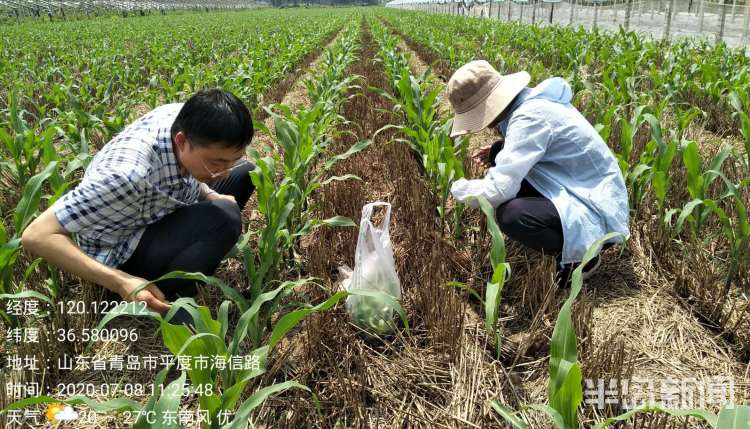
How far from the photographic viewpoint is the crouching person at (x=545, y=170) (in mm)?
2078

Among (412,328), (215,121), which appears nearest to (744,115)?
(412,328)

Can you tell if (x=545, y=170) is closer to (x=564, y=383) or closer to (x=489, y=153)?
(x=489, y=153)

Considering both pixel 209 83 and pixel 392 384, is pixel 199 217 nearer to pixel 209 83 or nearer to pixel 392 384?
pixel 392 384

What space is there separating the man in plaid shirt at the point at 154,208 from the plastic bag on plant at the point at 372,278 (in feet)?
1.94

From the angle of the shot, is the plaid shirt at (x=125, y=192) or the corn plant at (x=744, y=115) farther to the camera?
the corn plant at (x=744, y=115)

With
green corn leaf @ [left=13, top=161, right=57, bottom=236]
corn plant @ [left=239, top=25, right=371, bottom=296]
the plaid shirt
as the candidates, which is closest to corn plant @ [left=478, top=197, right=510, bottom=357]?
corn plant @ [left=239, top=25, right=371, bottom=296]

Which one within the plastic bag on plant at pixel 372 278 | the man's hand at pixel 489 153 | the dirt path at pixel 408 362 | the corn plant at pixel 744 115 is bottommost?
the dirt path at pixel 408 362

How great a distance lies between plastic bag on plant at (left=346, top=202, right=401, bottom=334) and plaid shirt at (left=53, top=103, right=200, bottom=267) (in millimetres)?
821

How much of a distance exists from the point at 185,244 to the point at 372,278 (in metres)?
0.85

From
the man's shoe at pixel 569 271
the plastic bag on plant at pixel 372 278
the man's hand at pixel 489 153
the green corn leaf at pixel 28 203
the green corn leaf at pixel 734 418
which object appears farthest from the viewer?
the man's hand at pixel 489 153

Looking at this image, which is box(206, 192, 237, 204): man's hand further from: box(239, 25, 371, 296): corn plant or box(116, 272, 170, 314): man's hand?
box(116, 272, 170, 314): man's hand

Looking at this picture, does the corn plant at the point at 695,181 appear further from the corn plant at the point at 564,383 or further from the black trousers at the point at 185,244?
the black trousers at the point at 185,244

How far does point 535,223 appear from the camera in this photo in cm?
216

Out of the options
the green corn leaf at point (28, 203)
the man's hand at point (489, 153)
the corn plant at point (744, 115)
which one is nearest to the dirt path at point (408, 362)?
the man's hand at point (489, 153)
